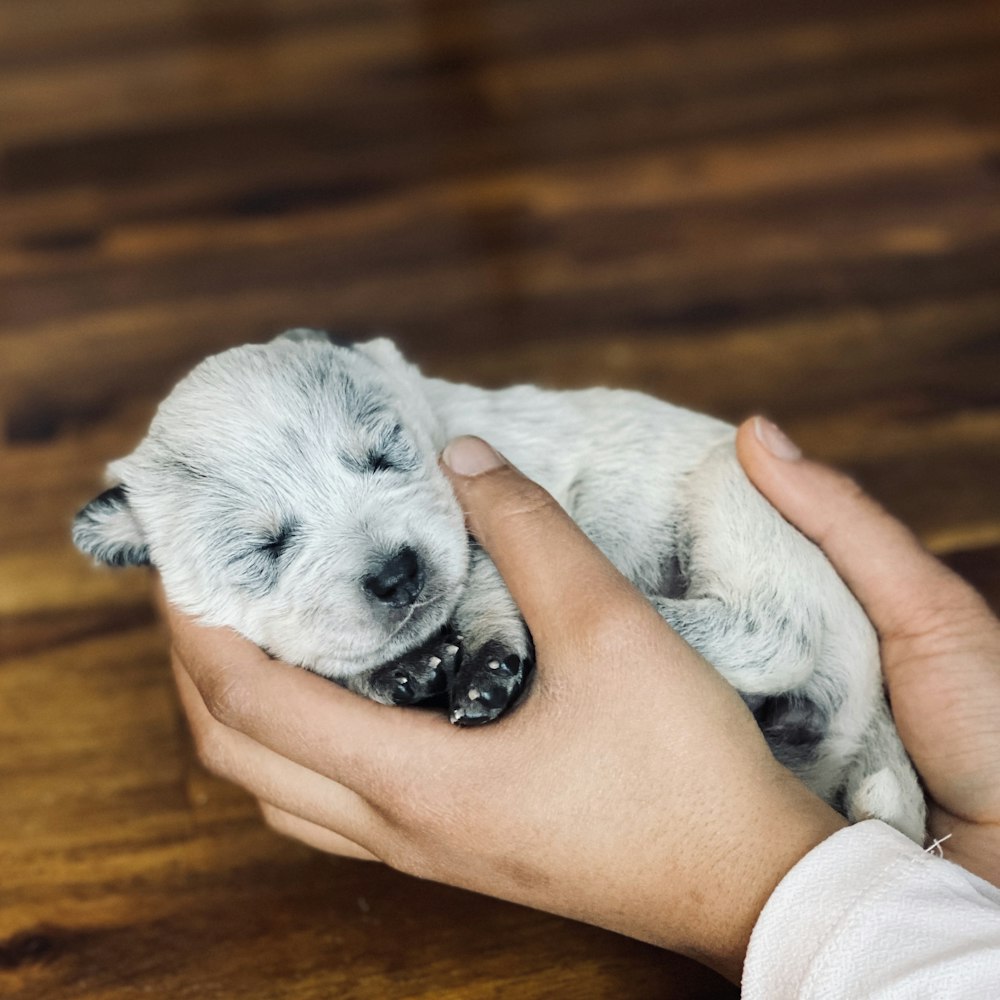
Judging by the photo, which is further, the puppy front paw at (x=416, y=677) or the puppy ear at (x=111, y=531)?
the puppy ear at (x=111, y=531)

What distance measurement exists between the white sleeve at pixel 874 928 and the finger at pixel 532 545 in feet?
1.52

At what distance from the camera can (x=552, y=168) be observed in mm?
4211

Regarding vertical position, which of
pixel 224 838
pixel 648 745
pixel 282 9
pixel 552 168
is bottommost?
pixel 224 838

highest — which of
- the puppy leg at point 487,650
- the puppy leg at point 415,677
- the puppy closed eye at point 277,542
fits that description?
the puppy closed eye at point 277,542

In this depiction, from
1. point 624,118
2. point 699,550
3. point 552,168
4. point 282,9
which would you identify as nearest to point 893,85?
point 624,118

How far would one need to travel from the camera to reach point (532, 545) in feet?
5.83

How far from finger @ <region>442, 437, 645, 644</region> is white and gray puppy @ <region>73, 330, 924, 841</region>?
75 mm

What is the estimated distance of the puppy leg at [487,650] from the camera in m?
1.73

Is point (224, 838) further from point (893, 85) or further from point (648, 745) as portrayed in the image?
point (893, 85)

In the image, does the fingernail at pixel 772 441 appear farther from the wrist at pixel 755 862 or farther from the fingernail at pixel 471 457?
the wrist at pixel 755 862

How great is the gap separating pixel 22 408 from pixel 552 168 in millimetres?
2011

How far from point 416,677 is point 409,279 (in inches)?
82.7

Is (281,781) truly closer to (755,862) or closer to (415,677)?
(415,677)

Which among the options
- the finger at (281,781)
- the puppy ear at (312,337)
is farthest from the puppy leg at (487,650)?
the puppy ear at (312,337)
